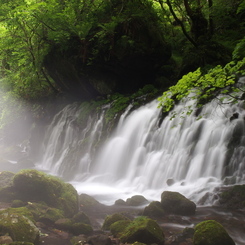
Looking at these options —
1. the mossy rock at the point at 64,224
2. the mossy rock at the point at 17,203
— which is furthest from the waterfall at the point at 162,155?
the mossy rock at the point at 17,203

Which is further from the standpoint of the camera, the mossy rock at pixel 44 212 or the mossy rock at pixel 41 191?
the mossy rock at pixel 41 191

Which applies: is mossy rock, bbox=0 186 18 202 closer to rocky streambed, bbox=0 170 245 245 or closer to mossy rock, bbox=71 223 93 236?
rocky streambed, bbox=0 170 245 245

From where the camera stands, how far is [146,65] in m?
15.3

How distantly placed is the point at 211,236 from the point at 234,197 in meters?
2.57

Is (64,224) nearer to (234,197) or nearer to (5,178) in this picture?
(5,178)

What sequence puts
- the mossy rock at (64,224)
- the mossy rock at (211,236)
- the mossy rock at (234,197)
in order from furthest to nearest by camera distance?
the mossy rock at (234,197) → the mossy rock at (64,224) → the mossy rock at (211,236)

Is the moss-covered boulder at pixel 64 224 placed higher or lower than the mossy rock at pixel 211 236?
lower

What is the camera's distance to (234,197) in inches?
280

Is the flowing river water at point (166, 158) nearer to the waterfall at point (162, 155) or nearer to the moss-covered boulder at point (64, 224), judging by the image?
the waterfall at point (162, 155)

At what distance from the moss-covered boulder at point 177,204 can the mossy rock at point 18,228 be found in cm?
340

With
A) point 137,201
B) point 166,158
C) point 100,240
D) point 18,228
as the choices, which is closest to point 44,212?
point 18,228

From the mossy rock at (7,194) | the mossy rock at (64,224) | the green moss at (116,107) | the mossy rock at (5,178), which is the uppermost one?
the green moss at (116,107)

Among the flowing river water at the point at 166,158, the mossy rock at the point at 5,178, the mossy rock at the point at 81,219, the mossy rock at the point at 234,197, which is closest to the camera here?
the mossy rock at the point at 81,219

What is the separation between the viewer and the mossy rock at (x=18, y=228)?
16.6 feet
